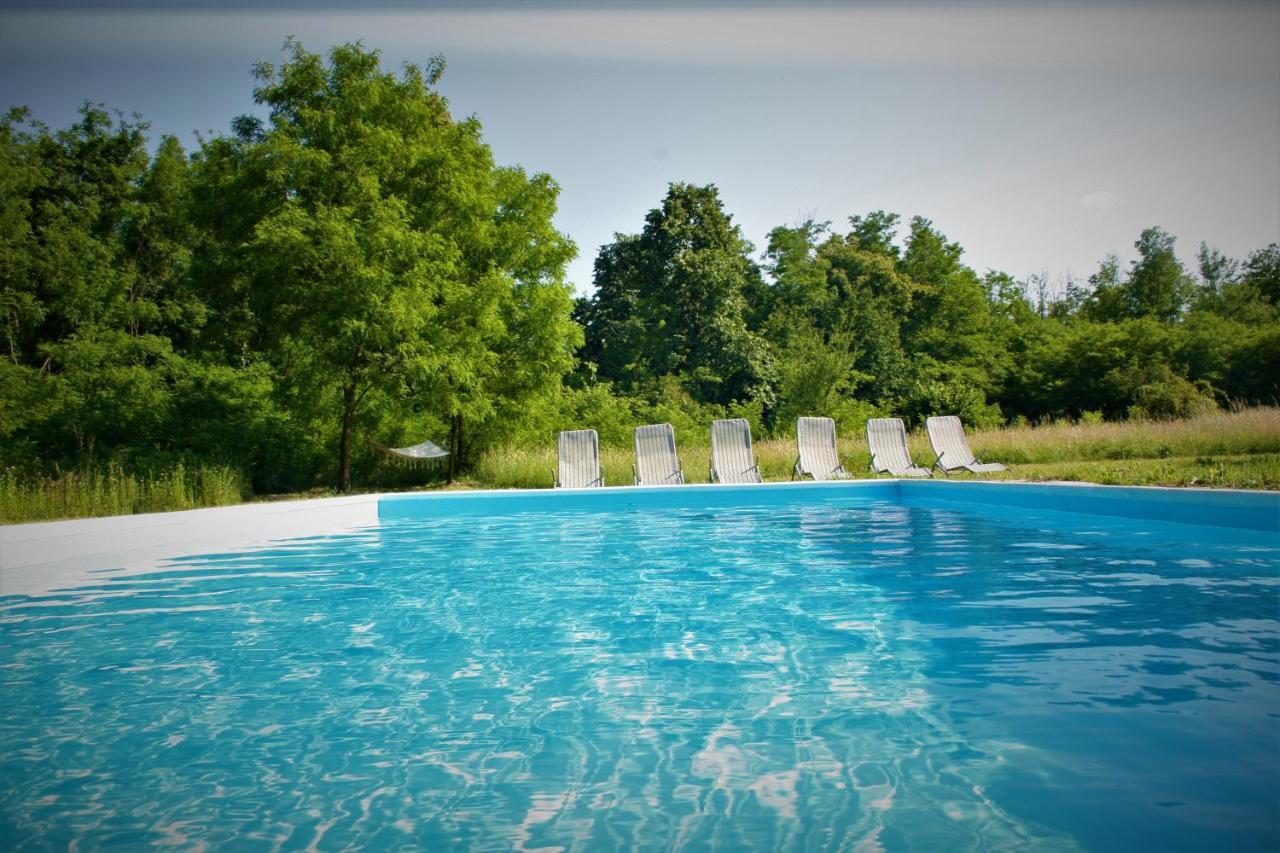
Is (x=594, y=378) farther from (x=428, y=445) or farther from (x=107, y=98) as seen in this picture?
(x=107, y=98)

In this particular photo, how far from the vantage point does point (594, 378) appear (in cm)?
2372

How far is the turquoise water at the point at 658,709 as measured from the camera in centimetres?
223

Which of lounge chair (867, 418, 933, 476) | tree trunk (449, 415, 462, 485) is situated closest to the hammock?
tree trunk (449, 415, 462, 485)

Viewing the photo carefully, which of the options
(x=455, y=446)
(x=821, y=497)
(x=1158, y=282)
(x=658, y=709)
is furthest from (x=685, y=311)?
(x=658, y=709)

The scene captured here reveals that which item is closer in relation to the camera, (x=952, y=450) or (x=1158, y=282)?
(x=952, y=450)

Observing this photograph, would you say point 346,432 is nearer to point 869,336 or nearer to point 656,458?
point 656,458

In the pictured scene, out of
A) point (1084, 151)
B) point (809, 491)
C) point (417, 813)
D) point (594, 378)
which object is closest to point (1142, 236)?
point (1084, 151)

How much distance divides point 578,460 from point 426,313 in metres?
3.18

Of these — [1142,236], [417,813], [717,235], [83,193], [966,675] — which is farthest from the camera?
[1142,236]

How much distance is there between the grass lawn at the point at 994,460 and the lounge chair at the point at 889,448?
0.37 metres

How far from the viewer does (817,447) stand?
44.1ft

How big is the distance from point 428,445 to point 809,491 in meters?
6.52

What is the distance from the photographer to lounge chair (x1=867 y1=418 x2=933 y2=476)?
13.2 meters

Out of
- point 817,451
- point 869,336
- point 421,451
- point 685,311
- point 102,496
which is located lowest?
point 817,451
